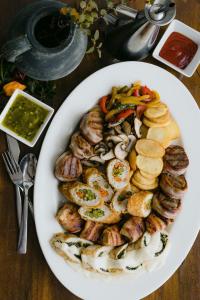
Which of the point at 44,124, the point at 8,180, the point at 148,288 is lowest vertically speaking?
→ the point at 148,288

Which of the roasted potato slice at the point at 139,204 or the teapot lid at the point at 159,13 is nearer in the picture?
the teapot lid at the point at 159,13

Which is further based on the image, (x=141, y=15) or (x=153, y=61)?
(x=153, y=61)

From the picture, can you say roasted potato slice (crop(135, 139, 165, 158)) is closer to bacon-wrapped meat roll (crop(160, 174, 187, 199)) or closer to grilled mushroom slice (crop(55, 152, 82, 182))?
bacon-wrapped meat roll (crop(160, 174, 187, 199))

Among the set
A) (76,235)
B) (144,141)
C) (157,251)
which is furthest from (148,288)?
(144,141)

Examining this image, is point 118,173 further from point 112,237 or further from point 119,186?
point 112,237

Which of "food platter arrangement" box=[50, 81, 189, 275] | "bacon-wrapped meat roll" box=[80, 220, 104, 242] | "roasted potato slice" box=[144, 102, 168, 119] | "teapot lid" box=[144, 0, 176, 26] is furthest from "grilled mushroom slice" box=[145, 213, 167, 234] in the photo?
"teapot lid" box=[144, 0, 176, 26]

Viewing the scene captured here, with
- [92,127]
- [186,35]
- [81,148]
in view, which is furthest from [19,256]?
[186,35]

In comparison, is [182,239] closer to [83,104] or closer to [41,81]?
[83,104]

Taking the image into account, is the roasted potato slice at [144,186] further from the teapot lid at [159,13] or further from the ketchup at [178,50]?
the teapot lid at [159,13]

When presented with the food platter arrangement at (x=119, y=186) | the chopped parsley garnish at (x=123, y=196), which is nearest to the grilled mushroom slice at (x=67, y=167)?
the food platter arrangement at (x=119, y=186)
